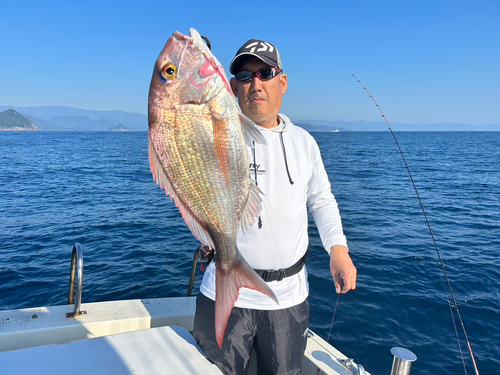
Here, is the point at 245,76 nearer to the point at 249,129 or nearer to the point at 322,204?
the point at 249,129

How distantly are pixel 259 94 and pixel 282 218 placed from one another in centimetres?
93

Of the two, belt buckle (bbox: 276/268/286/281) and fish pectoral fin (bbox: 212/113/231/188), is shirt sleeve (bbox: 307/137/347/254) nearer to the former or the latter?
belt buckle (bbox: 276/268/286/281)

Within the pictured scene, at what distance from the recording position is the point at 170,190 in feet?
6.04

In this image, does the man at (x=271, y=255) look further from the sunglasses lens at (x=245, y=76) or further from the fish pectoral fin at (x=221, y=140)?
the fish pectoral fin at (x=221, y=140)

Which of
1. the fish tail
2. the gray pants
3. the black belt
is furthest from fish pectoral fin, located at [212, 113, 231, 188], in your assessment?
the gray pants

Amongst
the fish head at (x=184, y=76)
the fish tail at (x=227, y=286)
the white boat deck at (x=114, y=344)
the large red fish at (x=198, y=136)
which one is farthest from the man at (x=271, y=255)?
the fish head at (x=184, y=76)

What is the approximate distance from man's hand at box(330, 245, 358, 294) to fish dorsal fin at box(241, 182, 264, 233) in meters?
0.94

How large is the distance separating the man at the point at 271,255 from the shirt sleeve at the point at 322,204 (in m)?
0.05

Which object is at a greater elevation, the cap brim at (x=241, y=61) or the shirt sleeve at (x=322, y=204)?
the cap brim at (x=241, y=61)

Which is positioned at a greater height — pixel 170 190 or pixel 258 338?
pixel 170 190

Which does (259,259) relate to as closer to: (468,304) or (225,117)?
(225,117)

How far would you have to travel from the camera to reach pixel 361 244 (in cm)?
1126

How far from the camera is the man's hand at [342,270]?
2443 mm

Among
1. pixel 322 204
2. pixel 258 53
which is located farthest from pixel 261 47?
pixel 322 204
